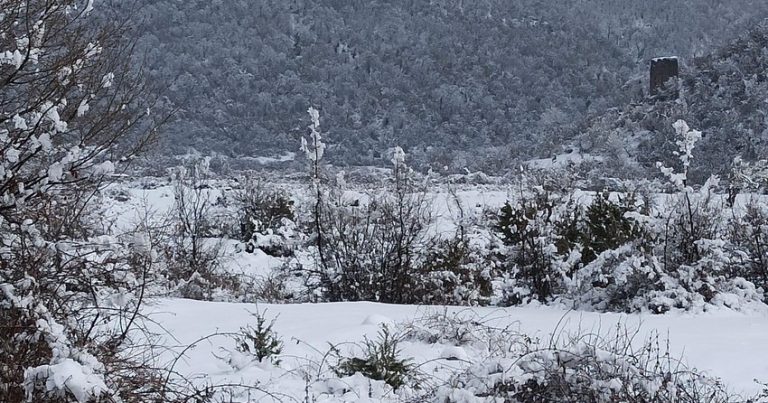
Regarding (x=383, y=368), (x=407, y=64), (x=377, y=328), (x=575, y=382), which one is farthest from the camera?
(x=407, y=64)

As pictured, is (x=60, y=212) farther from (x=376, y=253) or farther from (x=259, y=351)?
(x=376, y=253)

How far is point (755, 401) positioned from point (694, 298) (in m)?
3.25

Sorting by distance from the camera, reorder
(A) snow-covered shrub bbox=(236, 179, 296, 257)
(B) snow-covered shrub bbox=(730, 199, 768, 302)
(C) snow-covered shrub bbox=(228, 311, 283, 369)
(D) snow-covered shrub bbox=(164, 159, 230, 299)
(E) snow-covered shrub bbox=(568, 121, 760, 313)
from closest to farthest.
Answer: (C) snow-covered shrub bbox=(228, 311, 283, 369) < (E) snow-covered shrub bbox=(568, 121, 760, 313) < (B) snow-covered shrub bbox=(730, 199, 768, 302) < (D) snow-covered shrub bbox=(164, 159, 230, 299) < (A) snow-covered shrub bbox=(236, 179, 296, 257)

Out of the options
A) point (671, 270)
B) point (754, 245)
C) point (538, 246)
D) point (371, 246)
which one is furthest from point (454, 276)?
point (754, 245)

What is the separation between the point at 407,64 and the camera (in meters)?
81.2

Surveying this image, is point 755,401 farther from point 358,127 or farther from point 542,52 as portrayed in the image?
point 542,52

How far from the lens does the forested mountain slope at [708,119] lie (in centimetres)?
2728

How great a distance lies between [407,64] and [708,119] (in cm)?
5399

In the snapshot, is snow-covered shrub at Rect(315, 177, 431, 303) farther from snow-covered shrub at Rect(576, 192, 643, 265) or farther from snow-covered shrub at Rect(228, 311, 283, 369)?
snow-covered shrub at Rect(228, 311, 283, 369)

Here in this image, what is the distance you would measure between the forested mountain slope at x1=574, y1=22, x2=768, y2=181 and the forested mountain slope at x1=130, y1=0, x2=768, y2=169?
26.3 m

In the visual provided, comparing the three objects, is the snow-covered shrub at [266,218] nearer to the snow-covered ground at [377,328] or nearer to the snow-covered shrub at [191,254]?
the snow-covered shrub at [191,254]

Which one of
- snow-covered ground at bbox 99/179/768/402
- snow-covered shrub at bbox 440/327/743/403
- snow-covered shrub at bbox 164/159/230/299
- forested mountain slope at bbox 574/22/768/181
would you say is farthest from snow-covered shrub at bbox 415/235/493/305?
forested mountain slope at bbox 574/22/768/181

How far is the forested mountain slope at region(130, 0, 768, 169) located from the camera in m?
67.0

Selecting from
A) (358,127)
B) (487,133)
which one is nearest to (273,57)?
(358,127)
